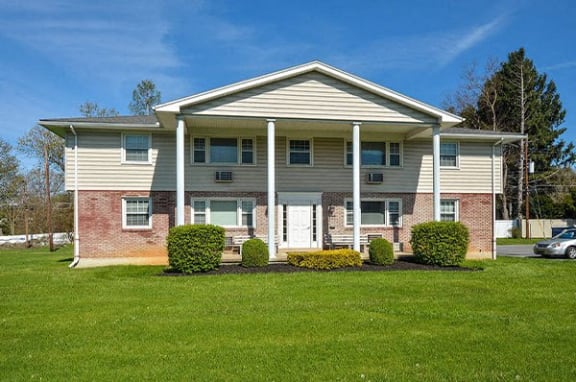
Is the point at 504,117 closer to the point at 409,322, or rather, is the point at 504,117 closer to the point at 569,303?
the point at 569,303

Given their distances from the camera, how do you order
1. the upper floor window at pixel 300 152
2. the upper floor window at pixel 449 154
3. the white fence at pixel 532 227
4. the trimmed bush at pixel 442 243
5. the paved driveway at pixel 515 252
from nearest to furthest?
the trimmed bush at pixel 442 243 < the upper floor window at pixel 300 152 < the upper floor window at pixel 449 154 < the paved driveway at pixel 515 252 < the white fence at pixel 532 227

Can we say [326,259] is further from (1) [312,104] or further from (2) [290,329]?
(2) [290,329]

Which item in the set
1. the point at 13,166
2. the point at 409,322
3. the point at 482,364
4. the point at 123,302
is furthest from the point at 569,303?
the point at 13,166

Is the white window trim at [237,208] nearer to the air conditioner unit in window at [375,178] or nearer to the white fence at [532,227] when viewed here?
the air conditioner unit in window at [375,178]

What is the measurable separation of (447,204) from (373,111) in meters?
5.90

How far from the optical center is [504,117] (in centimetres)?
4084

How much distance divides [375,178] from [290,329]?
12.1 m

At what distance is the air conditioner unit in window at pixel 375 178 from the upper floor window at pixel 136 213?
8.61m

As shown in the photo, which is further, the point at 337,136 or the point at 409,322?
the point at 337,136

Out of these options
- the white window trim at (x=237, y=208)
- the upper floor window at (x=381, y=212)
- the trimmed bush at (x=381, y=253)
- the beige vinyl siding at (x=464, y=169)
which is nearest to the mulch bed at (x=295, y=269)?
the trimmed bush at (x=381, y=253)

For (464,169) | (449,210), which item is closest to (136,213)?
(449,210)

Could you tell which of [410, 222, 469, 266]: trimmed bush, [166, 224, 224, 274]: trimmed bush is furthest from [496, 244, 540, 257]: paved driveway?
[166, 224, 224, 274]: trimmed bush

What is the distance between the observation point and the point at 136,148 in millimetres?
17172

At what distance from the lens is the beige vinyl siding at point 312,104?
15398mm
